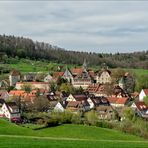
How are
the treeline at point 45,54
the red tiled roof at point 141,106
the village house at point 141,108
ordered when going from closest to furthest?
the village house at point 141,108 < the red tiled roof at point 141,106 < the treeline at point 45,54

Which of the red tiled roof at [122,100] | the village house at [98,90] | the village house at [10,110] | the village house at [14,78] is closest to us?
the village house at [10,110]

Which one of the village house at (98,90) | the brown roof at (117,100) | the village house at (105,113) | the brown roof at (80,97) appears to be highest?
the village house at (98,90)

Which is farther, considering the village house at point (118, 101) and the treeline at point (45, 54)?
the treeline at point (45, 54)

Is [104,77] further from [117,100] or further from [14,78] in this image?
[117,100]

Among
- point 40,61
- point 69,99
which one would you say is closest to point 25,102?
point 69,99

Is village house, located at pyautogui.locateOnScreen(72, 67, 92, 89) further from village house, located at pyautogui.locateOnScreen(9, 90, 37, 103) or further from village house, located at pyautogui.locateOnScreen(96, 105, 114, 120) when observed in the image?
village house, located at pyautogui.locateOnScreen(96, 105, 114, 120)

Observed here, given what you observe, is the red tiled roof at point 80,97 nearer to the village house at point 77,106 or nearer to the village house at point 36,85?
the village house at point 77,106

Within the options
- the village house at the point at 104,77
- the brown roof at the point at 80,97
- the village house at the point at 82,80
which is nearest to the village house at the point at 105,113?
the brown roof at the point at 80,97

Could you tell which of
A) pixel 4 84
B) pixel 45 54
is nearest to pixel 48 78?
pixel 4 84

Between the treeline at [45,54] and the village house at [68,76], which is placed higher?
the treeline at [45,54]

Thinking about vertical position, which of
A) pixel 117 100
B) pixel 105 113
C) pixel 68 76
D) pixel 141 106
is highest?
pixel 68 76

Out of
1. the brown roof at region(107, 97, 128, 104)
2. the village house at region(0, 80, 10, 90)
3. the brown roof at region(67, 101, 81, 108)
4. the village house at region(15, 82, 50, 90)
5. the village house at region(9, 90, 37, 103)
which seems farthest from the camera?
the village house at region(0, 80, 10, 90)

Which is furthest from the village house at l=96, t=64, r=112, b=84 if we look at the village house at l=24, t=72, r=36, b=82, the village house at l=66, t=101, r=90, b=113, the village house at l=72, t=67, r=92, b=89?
the village house at l=66, t=101, r=90, b=113

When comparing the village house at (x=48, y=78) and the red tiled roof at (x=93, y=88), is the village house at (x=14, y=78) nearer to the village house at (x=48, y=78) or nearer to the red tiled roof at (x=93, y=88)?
the village house at (x=48, y=78)
